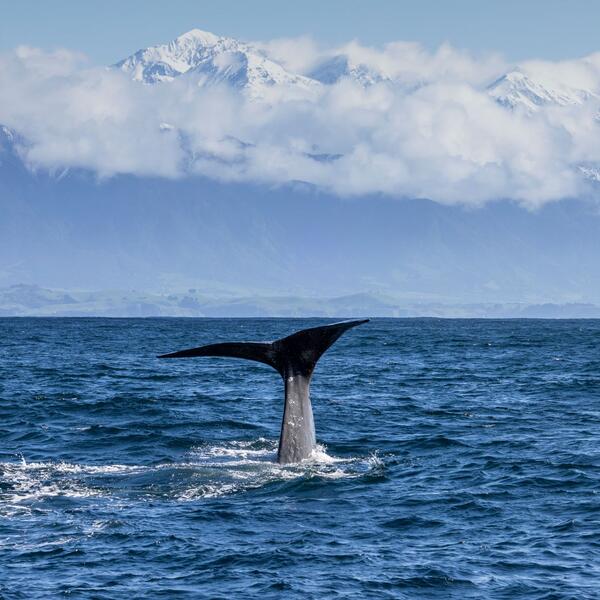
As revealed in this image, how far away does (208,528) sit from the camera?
1683cm

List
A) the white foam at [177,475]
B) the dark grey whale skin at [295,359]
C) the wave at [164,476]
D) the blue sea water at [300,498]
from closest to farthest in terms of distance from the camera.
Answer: the blue sea water at [300,498]
the wave at [164,476]
the white foam at [177,475]
the dark grey whale skin at [295,359]

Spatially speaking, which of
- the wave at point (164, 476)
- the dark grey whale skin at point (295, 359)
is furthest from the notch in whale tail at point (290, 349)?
the wave at point (164, 476)

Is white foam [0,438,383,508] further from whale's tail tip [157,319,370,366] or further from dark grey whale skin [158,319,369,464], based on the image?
whale's tail tip [157,319,370,366]

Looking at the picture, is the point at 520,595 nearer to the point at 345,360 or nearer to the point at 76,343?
the point at 345,360

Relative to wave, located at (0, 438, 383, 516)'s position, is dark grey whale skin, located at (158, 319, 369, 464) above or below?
above

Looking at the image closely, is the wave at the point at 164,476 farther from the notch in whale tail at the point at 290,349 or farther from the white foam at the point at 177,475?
the notch in whale tail at the point at 290,349

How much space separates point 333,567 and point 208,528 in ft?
7.95

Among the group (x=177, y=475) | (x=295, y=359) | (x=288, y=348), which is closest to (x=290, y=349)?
(x=288, y=348)

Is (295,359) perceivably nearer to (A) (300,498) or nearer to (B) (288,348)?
(B) (288,348)

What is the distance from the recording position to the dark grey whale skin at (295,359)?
63.4ft

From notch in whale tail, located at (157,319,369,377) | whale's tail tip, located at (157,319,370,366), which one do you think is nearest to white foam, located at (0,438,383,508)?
notch in whale tail, located at (157,319,369,377)

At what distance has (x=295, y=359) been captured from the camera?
19.9m

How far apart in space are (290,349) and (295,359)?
279 millimetres

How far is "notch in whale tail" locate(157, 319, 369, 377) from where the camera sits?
19188 mm
